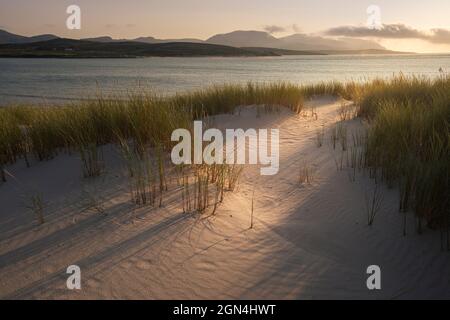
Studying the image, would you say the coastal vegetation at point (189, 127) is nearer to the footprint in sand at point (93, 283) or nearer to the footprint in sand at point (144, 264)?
the footprint in sand at point (144, 264)

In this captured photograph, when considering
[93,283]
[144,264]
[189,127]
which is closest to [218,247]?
[144,264]

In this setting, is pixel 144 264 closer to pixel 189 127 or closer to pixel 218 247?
pixel 218 247

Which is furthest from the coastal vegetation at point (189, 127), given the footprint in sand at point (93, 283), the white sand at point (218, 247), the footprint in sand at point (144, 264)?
the footprint in sand at point (93, 283)

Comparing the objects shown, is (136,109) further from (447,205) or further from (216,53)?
(216,53)

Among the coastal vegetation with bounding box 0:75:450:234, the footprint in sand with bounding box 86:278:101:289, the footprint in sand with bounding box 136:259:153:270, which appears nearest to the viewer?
the footprint in sand with bounding box 86:278:101:289

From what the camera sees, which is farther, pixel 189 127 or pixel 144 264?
pixel 189 127

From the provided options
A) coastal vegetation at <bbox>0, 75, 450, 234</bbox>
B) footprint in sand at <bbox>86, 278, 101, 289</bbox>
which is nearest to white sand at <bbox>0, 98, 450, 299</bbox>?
footprint in sand at <bbox>86, 278, 101, 289</bbox>

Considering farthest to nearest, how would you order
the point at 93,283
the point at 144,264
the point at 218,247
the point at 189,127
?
the point at 189,127 → the point at 218,247 → the point at 144,264 → the point at 93,283

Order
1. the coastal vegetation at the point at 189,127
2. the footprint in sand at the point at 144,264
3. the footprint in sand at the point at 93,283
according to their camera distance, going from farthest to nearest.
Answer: the coastal vegetation at the point at 189,127 → the footprint in sand at the point at 144,264 → the footprint in sand at the point at 93,283

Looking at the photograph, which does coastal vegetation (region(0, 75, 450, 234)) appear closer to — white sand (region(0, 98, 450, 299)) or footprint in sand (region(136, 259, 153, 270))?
white sand (region(0, 98, 450, 299))

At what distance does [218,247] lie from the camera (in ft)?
10.6

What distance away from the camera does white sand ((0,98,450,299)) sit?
276 centimetres

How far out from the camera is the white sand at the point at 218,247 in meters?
2.76

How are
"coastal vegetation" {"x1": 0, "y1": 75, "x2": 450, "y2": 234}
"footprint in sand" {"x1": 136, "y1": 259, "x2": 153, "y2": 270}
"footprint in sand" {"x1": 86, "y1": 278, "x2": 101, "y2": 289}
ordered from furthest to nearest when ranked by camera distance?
"coastal vegetation" {"x1": 0, "y1": 75, "x2": 450, "y2": 234}
"footprint in sand" {"x1": 136, "y1": 259, "x2": 153, "y2": 270}
"footprint in sand" {"x1": 86, "y1": 278, "x2": 101, "y2": 289}
